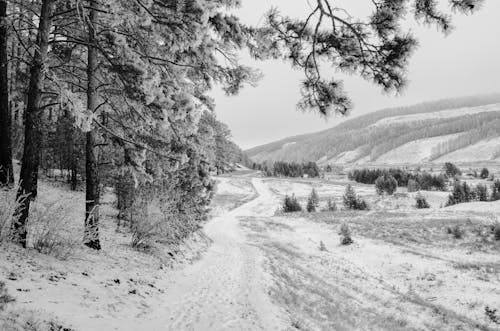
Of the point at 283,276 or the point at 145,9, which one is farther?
the point at 283,276

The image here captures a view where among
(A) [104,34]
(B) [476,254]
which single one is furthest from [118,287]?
(B) [476,254]

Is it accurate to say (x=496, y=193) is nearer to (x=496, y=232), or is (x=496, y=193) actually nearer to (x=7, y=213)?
(x=496, y=232)

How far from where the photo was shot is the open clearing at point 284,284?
17.0 feet

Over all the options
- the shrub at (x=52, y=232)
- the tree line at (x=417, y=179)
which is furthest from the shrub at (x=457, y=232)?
the tree line at (x=417, y=179)

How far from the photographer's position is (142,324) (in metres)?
5.09

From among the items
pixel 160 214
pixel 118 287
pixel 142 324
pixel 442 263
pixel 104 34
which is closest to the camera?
pixel 142 324

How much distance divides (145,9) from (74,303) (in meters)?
4.28

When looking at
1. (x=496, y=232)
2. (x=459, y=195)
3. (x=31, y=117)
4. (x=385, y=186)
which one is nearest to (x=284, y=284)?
(x=31, y=117)

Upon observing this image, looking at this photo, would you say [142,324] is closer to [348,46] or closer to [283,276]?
[348,46]

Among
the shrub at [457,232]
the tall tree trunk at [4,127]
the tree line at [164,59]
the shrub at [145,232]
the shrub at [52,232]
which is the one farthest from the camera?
the shrub at [457,232]

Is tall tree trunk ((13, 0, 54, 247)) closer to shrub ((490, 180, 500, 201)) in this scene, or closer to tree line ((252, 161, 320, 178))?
shrub ((490, 180, 500, 201))

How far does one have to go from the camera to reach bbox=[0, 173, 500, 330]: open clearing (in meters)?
5.18

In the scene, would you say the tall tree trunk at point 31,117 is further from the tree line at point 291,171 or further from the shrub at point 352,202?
the tree line at point 291,171

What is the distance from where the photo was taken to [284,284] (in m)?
11.0
